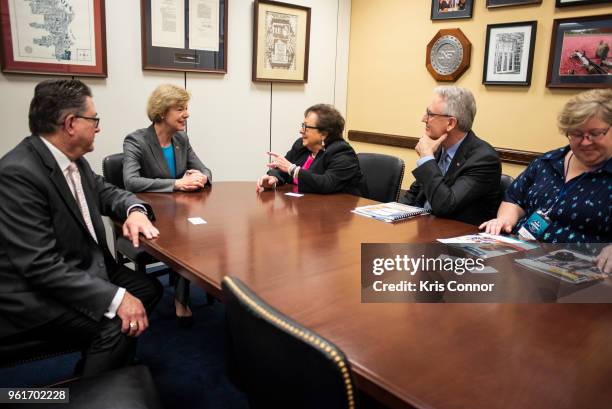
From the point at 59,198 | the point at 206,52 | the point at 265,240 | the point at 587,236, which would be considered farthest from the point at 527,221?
the point at 206,52

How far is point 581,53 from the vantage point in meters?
3.00

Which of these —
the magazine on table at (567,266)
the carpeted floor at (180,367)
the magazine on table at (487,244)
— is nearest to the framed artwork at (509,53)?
the magazine on table at (487,244)

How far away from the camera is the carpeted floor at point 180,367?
7.11 ft

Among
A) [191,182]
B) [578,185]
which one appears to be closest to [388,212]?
A: [578,185]

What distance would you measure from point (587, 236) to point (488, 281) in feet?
2.43

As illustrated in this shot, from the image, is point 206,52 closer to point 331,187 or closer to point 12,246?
point 331,187

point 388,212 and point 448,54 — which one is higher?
point 448,54

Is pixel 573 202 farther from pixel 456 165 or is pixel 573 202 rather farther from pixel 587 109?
pixel 456 165

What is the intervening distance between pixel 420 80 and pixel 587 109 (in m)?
2.26

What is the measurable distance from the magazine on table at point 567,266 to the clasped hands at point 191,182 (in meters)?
1.74

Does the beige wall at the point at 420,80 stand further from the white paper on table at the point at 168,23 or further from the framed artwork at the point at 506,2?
the white paper on table at the point at 168,23

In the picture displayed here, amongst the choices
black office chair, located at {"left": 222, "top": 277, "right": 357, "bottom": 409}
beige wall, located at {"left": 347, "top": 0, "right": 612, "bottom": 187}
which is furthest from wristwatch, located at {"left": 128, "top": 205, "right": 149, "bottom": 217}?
beige wall, located at {"left": 347, "top": 0, "right": 612, "bottom": 187}

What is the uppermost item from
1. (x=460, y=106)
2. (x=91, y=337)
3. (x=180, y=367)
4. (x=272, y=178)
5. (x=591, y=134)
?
(x=460, y=106)

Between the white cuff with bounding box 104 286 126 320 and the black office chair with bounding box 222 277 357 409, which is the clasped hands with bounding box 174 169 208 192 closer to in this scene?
the white cuff with bounding box 104 286 126 320
